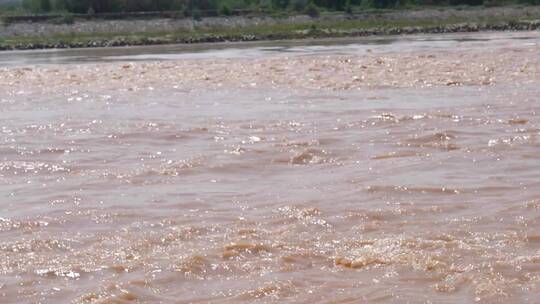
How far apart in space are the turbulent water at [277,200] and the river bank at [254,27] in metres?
41.7

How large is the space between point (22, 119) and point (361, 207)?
9.16 meters

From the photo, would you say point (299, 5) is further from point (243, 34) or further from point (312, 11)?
point (243, 34)

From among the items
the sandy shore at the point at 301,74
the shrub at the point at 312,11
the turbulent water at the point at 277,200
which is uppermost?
the turbulent water at the point at 277,200

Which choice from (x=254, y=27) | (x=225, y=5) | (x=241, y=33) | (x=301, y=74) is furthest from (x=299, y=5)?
(x=301, y=74)

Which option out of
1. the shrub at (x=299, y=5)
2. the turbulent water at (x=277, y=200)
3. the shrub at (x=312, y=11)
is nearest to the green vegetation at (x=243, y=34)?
the shrub at (x=312, y=11)

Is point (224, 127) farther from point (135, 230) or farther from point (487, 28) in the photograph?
point (487, 28)

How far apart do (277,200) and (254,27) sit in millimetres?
61243

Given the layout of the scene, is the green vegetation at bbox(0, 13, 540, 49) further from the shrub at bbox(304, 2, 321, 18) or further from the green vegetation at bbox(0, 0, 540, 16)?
the green vegetation at bbox(0, 0, 540, 16)

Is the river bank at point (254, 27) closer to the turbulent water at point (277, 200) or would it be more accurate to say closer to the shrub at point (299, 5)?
the shrub at point (299, 5)

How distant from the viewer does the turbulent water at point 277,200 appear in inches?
280

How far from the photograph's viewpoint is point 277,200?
31.3 ft

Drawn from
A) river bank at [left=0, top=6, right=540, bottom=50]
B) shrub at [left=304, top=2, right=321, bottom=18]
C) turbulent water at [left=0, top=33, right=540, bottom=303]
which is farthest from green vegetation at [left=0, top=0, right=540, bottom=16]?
turbulent water at [left=0, top=33, right=540, bottom=303]

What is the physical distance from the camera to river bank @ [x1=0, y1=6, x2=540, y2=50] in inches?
2368

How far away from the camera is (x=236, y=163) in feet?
38.2
